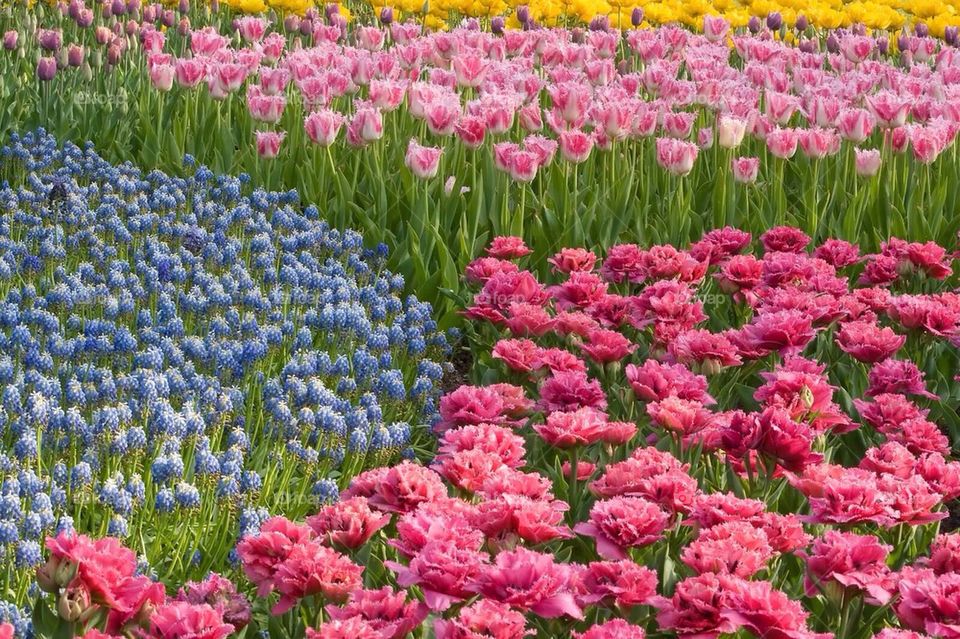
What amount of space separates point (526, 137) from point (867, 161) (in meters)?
1.40

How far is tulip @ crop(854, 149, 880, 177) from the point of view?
5309 millimetres

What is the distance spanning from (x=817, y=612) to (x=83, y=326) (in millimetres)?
Result: 2562

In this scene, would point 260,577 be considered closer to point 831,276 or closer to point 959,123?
point 831,276

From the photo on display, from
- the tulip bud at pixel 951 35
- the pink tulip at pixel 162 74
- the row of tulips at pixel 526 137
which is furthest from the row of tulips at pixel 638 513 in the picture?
the tulip bud at pixel 951 35

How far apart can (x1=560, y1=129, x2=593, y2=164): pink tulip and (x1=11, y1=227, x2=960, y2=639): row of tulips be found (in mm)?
1221

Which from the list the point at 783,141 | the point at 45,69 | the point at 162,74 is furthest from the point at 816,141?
the point at 45,69

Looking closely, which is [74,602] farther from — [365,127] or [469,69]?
[469,69]

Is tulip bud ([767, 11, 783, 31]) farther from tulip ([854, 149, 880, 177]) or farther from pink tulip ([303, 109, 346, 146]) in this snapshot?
pink tulip ([303, 109, 346, 146])

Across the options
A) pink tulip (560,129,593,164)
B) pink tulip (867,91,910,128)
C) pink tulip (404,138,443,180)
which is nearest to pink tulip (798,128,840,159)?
pink tulip (867,91,910,128)

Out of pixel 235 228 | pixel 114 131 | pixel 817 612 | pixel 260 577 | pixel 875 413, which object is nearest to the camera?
pixel 260 577

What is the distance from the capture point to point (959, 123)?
220 inches

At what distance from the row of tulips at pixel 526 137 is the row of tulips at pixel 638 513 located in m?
1.32

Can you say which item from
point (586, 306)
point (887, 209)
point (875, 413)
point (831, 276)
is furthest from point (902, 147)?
point (875, 413)

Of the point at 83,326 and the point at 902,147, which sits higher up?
the point at 902,147
